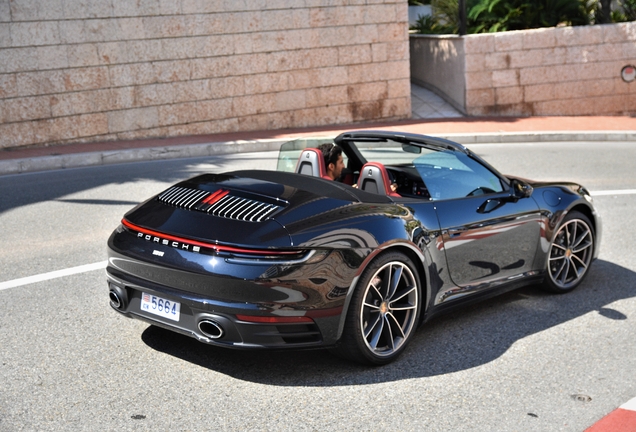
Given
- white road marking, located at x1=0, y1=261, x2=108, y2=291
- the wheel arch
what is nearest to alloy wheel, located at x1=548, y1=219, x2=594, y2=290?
the wheel arch

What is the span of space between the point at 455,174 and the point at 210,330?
7.73ft

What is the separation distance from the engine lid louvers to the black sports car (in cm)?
1

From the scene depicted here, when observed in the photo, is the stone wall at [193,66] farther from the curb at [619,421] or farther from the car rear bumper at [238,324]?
the curb at [619,421]

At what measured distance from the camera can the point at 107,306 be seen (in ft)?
20.3

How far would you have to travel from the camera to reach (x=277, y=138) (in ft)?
54.5

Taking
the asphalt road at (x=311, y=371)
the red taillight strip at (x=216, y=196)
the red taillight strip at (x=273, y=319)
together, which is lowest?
the asphalt road at (x=311, y=371)

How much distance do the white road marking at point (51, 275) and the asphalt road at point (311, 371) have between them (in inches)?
1.5

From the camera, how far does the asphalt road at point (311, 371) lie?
14.5 ft

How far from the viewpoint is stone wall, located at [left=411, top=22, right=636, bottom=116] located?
20.3m

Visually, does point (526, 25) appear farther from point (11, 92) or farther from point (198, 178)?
point (198, 178)

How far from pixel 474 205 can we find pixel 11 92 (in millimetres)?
11561

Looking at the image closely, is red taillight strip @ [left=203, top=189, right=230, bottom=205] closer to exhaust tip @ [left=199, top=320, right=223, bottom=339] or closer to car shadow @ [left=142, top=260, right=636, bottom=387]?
exhaust tip @ [left=199, top=320, right=223, bottom=339]

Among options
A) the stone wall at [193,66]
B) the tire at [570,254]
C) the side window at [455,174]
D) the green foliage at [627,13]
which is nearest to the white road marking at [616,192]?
the tire at [570,254]

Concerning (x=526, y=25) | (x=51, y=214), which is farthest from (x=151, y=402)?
(x=526, y=25)
